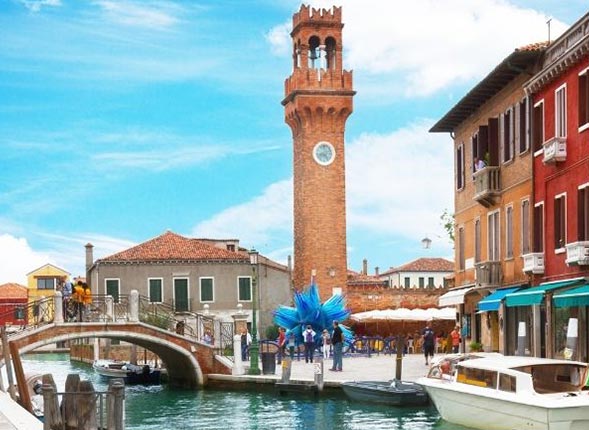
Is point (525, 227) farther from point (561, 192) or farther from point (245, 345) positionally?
point (245, 345)

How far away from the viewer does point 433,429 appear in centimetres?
2486

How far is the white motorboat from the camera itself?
20062mm

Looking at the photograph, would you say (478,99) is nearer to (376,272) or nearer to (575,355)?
(575,355)

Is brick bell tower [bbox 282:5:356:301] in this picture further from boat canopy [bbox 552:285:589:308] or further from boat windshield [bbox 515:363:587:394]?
boat windshield [bbox 515:363:587:394]

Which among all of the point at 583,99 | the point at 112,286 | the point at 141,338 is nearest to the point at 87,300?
the point at 141,338

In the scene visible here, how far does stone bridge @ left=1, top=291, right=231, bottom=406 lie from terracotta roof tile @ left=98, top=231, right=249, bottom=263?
77.7 ft

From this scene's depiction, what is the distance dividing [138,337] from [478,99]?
42.2 ft

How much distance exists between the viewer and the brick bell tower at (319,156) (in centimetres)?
6228

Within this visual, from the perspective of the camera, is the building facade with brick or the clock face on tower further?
the clock face on tower

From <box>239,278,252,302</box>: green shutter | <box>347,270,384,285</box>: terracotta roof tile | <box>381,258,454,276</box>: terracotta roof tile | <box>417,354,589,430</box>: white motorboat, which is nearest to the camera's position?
<box>417,354,589,430</box>: white motorboat

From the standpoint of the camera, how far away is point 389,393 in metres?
28.5

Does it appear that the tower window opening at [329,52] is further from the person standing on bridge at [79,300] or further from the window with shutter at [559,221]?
the window with shutter at [559,221]

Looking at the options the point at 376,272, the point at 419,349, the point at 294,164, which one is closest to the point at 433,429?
the point at 419,349

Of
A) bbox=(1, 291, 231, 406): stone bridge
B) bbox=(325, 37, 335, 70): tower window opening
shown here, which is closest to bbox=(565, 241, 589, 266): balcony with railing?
bbox=(1, 291, 231, 406): stone bridge
